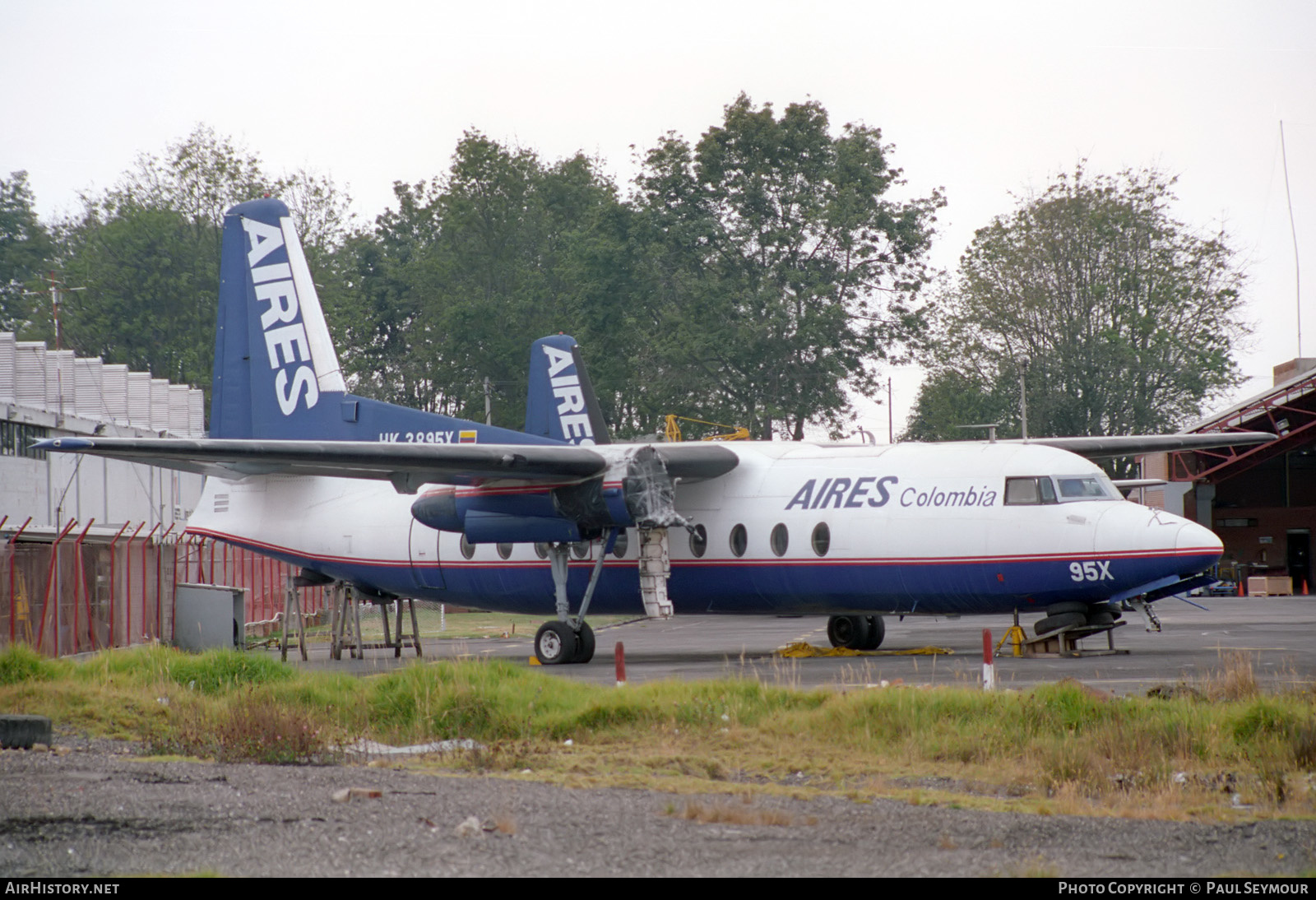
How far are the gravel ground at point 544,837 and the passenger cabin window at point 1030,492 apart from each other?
34.3 ft


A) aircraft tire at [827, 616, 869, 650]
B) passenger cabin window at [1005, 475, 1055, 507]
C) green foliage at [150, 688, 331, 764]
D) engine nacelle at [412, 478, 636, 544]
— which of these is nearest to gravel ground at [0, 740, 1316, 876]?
green foliage at [150, 688, 331, 764]

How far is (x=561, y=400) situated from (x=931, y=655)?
17.0 metres

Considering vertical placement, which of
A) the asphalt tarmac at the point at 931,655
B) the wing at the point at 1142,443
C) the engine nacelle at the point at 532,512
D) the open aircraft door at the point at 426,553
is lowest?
the asphalt tarmac at the point at 931,655

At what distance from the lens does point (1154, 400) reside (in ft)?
194

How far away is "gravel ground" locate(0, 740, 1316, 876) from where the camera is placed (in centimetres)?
695

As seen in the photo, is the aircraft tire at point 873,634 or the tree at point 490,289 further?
the tree at point 490,289

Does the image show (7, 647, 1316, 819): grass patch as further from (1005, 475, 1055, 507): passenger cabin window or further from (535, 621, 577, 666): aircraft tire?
(535, 621, 577, 666): aircraft tire

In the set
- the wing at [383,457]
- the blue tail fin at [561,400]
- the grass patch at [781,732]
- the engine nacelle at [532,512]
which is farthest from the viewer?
the blue tail fin at [561,400]

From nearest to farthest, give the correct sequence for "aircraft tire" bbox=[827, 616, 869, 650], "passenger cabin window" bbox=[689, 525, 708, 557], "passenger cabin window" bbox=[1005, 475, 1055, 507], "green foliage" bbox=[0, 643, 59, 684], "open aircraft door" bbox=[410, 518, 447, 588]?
"green foliage" bbox=[0, 643, 59, 684], "passenger cabin window" bbox=[1005, 475, 1055, 507], "passenger cabin window" bbox=[689, 525, 708, 557], "aircraft tire" bbox=[827, 616, 869, 650], "open aircraft door" bbox=[410, 518, 447, 588]

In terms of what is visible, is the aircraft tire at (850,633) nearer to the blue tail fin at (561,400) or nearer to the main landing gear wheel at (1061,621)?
the main landing gear wheel at (1061,621)

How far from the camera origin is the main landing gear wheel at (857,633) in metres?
22.1

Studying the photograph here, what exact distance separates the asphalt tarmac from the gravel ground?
5.68m

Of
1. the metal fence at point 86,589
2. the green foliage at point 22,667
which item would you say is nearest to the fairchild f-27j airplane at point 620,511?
the metal fence at point 86,589

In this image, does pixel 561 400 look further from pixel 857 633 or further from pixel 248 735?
pixel 248 735
